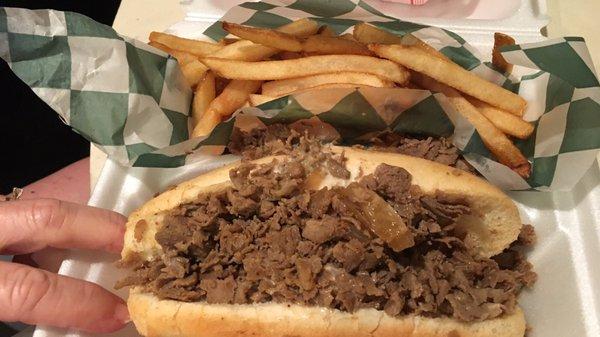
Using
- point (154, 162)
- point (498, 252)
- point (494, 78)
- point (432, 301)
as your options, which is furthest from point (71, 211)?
point (494, 78)

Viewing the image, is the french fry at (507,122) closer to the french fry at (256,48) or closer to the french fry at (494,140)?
the french fry at (494,140)

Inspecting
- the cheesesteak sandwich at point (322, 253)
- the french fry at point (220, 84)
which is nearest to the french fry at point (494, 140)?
the cheesesteak sandwich at point (322, 253)

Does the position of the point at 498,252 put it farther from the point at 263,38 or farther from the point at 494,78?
the point at 263,38

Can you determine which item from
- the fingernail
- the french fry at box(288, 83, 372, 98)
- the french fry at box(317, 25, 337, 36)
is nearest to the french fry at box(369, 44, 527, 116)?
the french fry at box(288, 83, 372, 98)

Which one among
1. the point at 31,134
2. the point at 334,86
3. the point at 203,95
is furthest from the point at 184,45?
the point at 31,134

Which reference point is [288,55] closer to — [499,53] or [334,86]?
[334,86]
